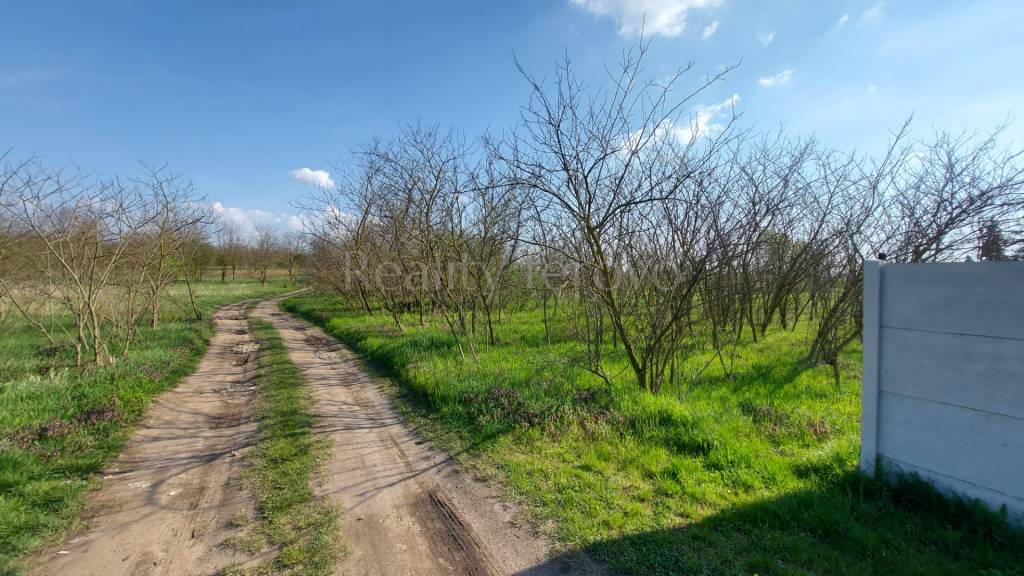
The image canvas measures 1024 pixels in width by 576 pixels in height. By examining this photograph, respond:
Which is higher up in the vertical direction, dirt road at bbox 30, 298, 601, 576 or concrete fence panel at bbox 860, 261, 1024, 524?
concrete fence panel at bbox 860, 261, 1024, 524

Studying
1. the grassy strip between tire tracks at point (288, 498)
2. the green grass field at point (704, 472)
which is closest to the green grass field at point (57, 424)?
the grassy strip between tire tracks at point (288, 498)

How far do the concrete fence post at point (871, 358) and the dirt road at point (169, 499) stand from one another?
450cm

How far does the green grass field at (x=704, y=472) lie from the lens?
257 cm

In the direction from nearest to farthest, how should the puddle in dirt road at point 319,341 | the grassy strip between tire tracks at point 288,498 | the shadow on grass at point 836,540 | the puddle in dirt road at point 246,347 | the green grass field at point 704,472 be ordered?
the shadow on grass at point 836,540, the green grass field at point 704,472, the grassy strip between tire tracks at point 288,498, the puddle in dirt road at point 246,347, the puddle in dirt road at point 319,341

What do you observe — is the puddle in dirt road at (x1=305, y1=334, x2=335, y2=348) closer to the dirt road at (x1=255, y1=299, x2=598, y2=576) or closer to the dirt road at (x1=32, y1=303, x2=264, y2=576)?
the dirt road at (x1=32, y1=303, x2=264, y2=576)

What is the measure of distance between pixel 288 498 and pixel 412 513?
3.38 feet

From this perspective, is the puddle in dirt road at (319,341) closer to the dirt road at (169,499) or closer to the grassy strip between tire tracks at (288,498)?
the dirt road at (169,499)

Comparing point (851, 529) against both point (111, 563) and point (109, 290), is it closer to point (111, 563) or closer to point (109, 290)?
point (111, 563)

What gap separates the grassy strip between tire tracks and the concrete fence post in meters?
3.87

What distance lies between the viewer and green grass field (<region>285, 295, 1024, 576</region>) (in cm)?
257

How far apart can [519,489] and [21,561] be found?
10.6 ft

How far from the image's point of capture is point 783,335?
9875 mm

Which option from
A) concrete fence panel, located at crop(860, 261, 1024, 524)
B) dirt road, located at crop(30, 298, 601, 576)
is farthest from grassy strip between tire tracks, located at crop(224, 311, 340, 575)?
concrete fence panel, located at crop(860, 261, 1024, 524)

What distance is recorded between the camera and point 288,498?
3402 mm
